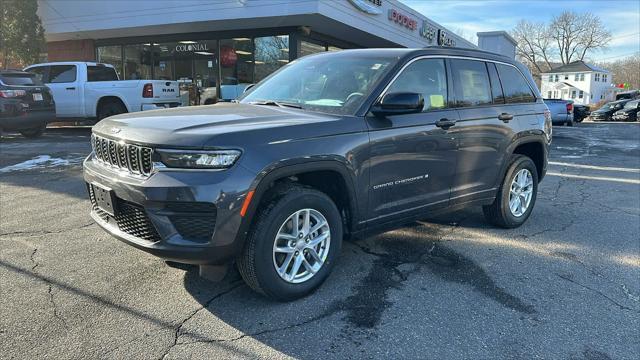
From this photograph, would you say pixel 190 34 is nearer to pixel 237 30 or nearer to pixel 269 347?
pixel 237 30

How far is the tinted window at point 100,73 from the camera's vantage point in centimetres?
1323

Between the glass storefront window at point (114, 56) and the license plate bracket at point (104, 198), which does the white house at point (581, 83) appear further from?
the license plate bracket at point (104, 198)

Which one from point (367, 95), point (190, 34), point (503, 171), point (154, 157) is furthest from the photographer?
point (190, 34)

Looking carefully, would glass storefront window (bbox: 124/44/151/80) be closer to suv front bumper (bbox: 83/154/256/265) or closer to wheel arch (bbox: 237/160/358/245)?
wheel arch (bbox: 237/160/358/245)

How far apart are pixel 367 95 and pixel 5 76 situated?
34.7 ft

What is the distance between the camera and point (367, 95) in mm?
3908

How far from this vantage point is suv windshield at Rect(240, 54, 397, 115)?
13.0 feet

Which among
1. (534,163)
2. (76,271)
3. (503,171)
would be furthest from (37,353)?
(534,163)

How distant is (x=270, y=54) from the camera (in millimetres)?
17109

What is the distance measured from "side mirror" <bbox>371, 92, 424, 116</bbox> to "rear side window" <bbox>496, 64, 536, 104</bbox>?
6.48 feet

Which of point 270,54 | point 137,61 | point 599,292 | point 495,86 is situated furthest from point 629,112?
point 599,292

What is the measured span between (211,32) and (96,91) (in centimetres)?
607

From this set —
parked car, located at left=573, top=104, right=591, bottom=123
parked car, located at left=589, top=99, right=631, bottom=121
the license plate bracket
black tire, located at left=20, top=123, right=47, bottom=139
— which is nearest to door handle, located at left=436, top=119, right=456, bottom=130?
the license plate bracket

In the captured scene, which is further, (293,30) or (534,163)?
(293,30)
